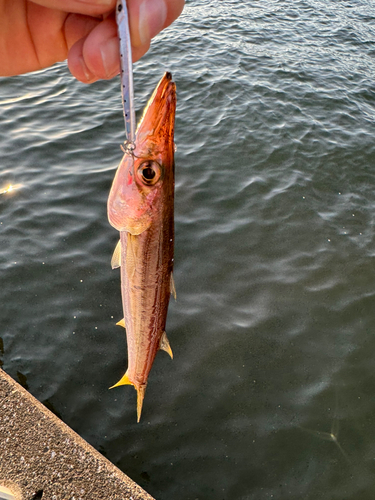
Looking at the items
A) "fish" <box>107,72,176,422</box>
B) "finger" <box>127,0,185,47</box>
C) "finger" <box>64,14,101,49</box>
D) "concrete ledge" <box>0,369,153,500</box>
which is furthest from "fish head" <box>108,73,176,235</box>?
"concrete ledge" <box>0,369,153,500</box>

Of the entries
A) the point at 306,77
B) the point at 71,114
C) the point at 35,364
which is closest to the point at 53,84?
the point at 71,114

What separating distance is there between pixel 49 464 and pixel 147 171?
2.74 meters

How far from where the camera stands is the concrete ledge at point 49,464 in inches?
130

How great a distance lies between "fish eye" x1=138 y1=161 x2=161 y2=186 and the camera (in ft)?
6.90

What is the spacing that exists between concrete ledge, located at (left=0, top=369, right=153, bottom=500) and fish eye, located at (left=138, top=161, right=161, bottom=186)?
8.54ft

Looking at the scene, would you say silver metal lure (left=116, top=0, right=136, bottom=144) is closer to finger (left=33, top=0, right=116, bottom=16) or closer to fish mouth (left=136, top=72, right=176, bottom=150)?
finger (left=33, top=0, right=116, bottom=16)

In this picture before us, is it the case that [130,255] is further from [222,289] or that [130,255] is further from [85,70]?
[222,289]

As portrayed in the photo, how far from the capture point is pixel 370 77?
11188 mm

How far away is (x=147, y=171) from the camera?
2.12m

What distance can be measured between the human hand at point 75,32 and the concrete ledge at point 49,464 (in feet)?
9.47

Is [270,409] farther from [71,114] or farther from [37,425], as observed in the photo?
[71,114]

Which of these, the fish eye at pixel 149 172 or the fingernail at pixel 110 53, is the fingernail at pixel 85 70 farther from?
the fish eye at pixel 149 172

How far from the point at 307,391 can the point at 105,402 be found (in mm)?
2352

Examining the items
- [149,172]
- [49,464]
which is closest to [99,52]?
[149,172]
